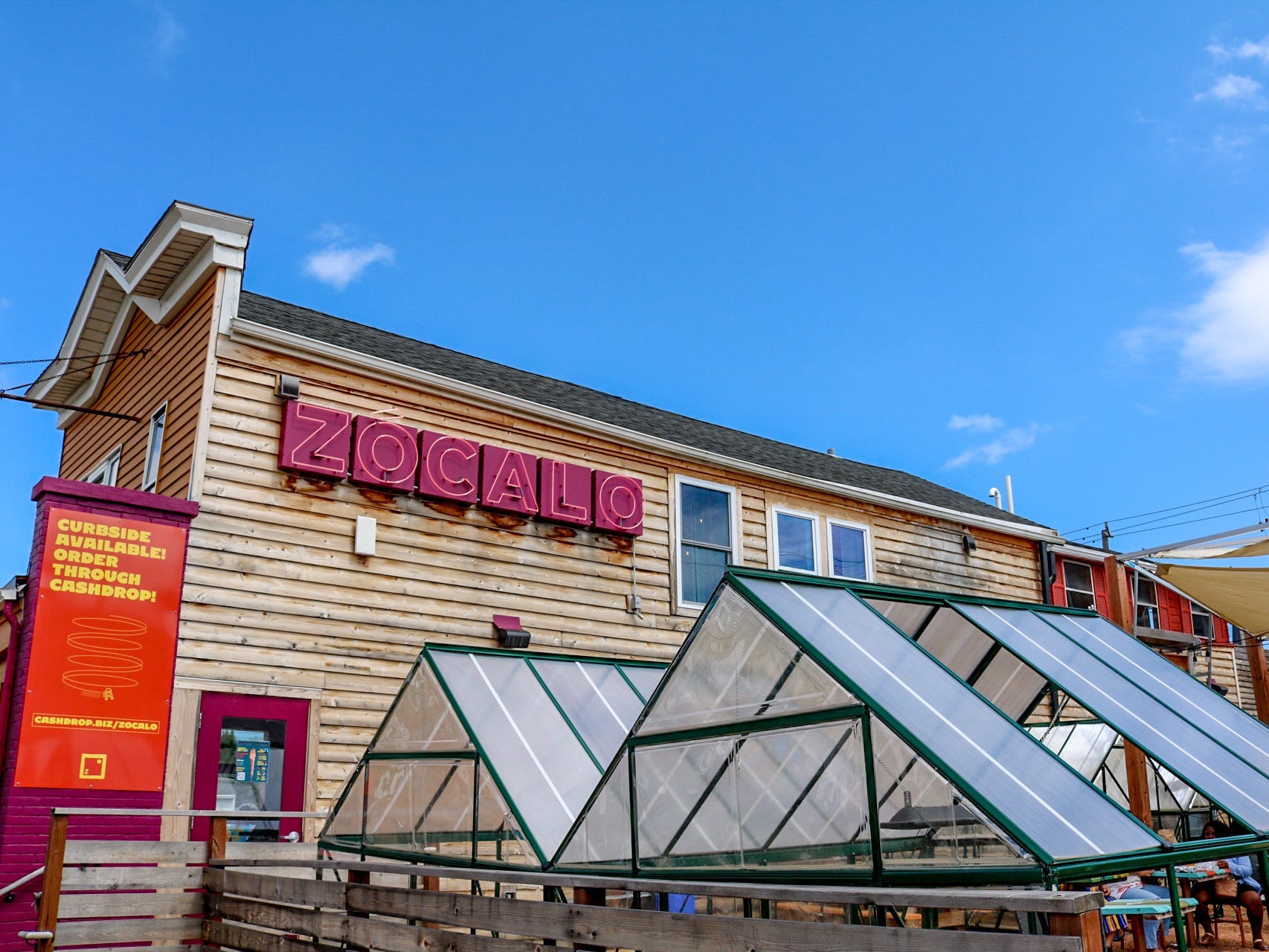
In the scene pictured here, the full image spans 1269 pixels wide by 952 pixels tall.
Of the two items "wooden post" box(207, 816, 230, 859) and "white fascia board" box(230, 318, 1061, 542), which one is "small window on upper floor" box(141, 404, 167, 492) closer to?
"white fascia board" box(230, 318, 1061, 542)

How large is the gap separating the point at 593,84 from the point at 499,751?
62.0 feet

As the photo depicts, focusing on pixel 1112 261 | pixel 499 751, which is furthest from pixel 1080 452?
pixel 499 751

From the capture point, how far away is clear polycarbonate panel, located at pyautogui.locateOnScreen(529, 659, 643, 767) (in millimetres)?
7340

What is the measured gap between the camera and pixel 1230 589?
15.8 m

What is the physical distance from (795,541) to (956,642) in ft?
21.3

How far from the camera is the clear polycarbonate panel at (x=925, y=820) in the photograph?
386 centimetres

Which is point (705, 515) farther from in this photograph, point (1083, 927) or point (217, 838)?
point (1083, 927)

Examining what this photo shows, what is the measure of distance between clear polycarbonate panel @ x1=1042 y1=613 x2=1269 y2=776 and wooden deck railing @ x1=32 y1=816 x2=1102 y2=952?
190 centimetres

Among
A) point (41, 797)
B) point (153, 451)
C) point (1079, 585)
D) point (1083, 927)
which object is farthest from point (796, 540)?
point (1083, 927)

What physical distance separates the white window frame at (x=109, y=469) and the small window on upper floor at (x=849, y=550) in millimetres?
9389

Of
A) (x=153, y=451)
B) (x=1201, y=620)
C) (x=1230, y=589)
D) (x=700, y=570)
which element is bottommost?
(x=700, y=570)

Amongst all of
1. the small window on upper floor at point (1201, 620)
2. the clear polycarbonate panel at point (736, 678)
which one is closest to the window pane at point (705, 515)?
the clear polycarbonate panel at point (736, 678)

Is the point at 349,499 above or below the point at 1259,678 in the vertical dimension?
above

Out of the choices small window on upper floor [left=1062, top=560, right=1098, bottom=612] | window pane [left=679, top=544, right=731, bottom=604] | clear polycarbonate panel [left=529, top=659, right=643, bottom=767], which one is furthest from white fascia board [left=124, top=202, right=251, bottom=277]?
small window on upper floor [left=1062, top=560, right=1098, bottom=612]
